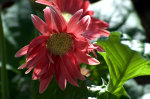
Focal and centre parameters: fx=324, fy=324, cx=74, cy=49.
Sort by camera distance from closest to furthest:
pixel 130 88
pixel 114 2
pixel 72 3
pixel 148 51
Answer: pixel 148 51, pixel 72 3, pixel 130 88, pixel 114 2

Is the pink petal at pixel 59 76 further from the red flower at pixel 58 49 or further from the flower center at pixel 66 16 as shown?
the flower center at pixel 66 16

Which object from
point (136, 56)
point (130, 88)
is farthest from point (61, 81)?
point (130, 88)

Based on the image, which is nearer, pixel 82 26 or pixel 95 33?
pixel 82 26

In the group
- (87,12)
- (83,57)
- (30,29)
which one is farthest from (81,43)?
(30,29)

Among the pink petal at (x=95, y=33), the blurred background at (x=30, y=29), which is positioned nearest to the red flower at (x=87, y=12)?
the pink petal at (x=95, y=33)

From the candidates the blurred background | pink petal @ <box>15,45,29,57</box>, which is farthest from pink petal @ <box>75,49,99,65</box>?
the blurred background

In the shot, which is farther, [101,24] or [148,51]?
[101,24]

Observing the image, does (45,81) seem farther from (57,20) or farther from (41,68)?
(57,20)

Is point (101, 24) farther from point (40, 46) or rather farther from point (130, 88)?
Answer: point (130, 88)
